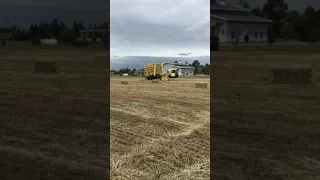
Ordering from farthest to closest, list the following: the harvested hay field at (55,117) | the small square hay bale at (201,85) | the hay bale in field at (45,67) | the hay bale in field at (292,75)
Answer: the small square hay bale at (201,85) → the hay bale in field at (292,75) → the hay bale in field at (45,67) → the harvested hay field at (55,117)

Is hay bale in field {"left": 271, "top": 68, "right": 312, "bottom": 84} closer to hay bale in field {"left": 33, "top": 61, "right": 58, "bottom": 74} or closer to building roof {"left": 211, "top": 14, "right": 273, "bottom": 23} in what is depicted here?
building roof {"left": 211, "top": 14, "right": 273, "bottom": 23}

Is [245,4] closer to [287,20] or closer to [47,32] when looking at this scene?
[287,20]

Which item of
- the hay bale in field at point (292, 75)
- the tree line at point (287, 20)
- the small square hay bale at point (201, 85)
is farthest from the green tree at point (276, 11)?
the small square hay bale at point (201, 85)

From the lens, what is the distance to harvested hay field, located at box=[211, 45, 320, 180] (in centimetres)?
174

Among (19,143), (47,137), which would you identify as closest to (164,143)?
(47,137)

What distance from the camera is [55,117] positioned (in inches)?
88.1

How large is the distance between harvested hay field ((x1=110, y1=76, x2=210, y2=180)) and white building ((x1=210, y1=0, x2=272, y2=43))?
68cm

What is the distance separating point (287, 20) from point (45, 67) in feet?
5.39

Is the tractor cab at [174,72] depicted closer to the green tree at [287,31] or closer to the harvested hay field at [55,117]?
the harvested hay field at [55,117]

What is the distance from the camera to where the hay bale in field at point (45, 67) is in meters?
2.41

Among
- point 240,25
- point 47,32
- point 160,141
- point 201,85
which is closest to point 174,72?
point 201,85

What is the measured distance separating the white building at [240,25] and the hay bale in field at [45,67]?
1269mm

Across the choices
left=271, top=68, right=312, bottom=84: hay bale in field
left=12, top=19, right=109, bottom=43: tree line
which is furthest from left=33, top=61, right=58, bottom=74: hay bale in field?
left=271, top=68, right=312, bottom=84: hay bale in field

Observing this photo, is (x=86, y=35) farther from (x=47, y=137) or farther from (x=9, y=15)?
(x=47, y=137)
